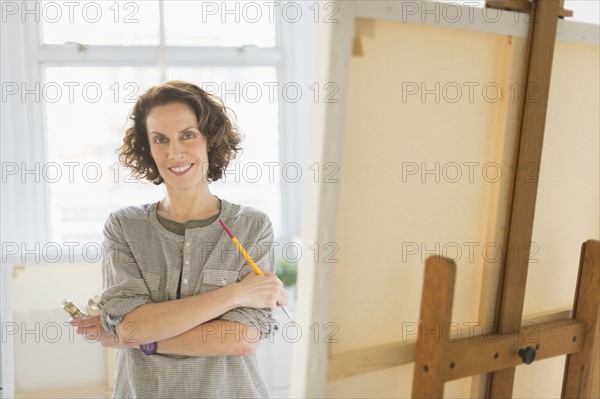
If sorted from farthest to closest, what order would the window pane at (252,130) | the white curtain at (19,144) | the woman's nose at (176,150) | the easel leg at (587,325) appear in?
1. the window pane at (252,130)
2. the white curtain at (19,144)
3. the woman's nose at (176,150)
4. the easel leg at (587,325)

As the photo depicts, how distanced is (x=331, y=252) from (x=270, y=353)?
1.85 metres

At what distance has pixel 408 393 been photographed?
137 centimetres

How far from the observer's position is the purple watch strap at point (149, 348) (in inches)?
64.9

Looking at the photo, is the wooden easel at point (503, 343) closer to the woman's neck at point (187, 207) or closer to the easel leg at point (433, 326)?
the easel leg at point (433, 326)

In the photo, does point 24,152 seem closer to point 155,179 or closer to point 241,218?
point 155,179

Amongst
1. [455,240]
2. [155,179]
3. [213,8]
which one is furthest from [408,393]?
[213,8]

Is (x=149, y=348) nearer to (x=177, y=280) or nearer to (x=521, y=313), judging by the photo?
(x=177, y=280)

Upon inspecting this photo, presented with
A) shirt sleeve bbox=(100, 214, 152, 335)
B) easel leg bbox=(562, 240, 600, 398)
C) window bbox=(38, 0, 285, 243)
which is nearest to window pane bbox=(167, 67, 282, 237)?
window bbox=(38, 0, 285, 243)

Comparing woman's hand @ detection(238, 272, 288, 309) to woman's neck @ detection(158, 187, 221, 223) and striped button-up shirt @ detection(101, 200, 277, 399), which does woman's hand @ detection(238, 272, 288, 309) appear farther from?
woman's neck @ detection(158, 187, 221, 223)

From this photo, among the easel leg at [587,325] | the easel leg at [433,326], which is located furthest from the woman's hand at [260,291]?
the easel leg at [587,325]

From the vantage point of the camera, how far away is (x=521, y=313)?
139 cm

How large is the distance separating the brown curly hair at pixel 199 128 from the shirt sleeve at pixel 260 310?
279 mm

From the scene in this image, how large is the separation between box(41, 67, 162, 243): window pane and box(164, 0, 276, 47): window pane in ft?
0.76

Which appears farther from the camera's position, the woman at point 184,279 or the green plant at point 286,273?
the green plant at point 286,273
